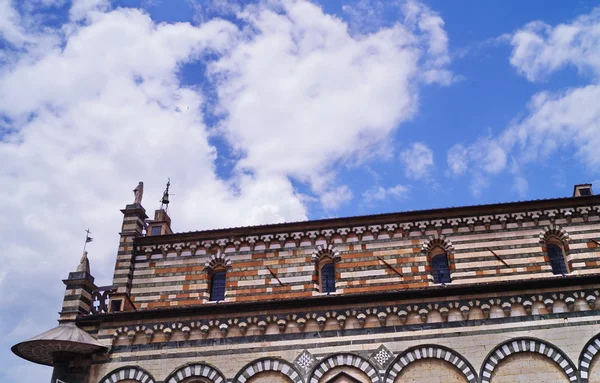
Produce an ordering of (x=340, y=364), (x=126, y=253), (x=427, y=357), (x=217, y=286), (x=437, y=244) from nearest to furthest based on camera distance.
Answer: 1. (x=427, y=357)
2. (x=340, y=364)
3. (x=437, y=244)
4. (x=217, y=286)
5. (x=126, y=253)

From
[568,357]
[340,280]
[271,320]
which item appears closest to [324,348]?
[271,320]

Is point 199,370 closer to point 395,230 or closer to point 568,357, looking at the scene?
point 395,230

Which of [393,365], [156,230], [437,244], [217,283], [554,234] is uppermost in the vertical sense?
[156,230]

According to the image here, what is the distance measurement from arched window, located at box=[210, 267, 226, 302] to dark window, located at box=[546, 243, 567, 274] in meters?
11.3

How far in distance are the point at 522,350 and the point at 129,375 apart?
1182 cm

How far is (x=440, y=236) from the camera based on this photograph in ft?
73.2

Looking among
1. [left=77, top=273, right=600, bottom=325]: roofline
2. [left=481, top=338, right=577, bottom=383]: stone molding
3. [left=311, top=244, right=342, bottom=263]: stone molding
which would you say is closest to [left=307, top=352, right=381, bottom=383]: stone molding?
[left=77, top=273, right=600, bottom=325]: roofline

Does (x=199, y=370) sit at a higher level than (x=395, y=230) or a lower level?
lower

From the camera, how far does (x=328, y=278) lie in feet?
74.0

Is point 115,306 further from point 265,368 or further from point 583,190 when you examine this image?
point 583,190

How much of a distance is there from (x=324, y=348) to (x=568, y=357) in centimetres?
689

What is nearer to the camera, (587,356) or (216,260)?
(587,356)

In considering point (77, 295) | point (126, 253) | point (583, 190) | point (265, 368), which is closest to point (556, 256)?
point (583, 190)

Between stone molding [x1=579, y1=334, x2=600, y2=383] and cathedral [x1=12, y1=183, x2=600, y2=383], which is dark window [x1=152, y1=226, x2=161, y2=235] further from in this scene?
stone molding [x1=579, y1=334, x2=600, y2=383]
